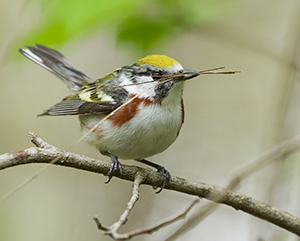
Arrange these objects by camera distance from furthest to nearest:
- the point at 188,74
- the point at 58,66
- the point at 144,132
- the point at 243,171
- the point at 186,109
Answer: the point at 186,109 → the point at 58,66 → the point at 144,132 → the point at 188,74 → the point at 243,171

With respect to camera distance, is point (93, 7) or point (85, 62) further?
point (85, 62)

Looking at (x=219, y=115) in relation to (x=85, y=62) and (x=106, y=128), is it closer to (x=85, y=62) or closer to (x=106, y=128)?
(x=85, y=62)

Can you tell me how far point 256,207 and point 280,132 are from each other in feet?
2.38

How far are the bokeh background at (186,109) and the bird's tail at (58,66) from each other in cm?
71

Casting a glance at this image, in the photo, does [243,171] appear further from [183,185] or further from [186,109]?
[186,109]

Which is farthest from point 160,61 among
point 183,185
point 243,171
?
point 243,171

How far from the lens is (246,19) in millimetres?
6000

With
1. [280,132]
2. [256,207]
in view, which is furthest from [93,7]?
[256,207]

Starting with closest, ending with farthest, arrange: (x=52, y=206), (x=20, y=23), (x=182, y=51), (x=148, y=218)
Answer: (x=20, y=23), (x=148, y=218), (x=52, y=206), (x=182, y=51)

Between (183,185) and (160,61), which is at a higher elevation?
(160,61)

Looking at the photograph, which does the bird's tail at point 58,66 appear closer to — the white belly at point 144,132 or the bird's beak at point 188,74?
the white belly at point 144,132

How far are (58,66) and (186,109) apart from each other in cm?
231

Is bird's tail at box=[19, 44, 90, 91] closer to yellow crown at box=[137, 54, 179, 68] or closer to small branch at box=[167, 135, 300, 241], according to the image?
yellow crown at box=[137, 54, 179, 68]

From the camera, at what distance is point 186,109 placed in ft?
18.5
